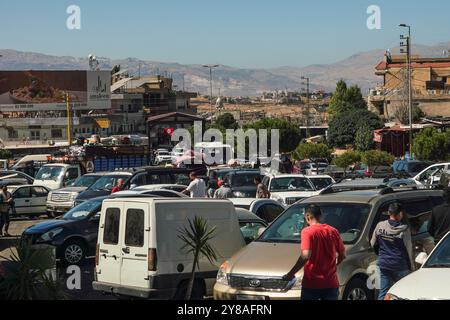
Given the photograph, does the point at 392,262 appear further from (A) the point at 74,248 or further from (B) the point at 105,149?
(B) the point at 105,149

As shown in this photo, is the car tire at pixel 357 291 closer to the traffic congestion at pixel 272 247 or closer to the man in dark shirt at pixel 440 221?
the traffic congestion at pixel 272 247

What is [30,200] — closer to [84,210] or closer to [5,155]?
[84,210]

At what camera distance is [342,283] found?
10.5 meters

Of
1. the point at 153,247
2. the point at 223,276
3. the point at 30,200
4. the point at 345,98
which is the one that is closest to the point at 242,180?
the point at 30,200

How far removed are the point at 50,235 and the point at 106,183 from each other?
36.4 ft

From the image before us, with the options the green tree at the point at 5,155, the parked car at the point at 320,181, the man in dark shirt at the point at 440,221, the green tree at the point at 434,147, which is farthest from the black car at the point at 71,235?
the green tree at the point at 5,155

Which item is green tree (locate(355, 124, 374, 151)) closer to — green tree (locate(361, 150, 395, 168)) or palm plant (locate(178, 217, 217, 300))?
green tree (locate(361, 150, 395, 168))

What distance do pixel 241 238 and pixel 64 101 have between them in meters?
98.2

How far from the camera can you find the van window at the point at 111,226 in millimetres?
12508

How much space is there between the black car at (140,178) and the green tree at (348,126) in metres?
50.5

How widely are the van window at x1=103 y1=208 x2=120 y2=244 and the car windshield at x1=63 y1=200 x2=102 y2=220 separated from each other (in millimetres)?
5378

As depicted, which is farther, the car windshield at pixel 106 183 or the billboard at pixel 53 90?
the billboard at pixel 53 90
